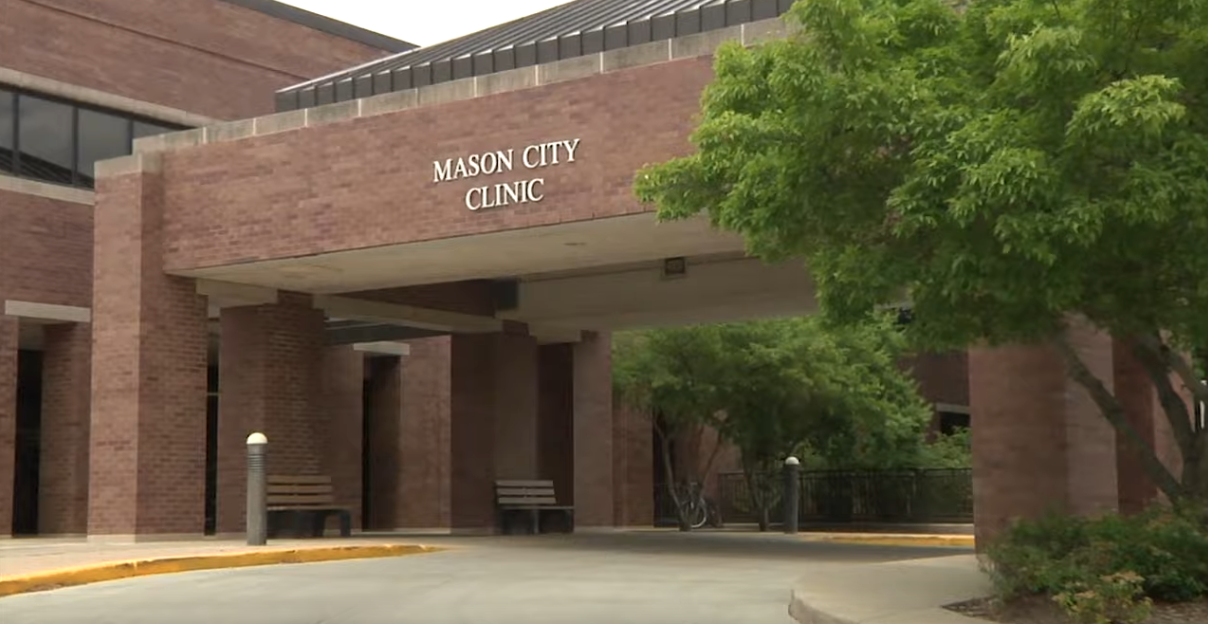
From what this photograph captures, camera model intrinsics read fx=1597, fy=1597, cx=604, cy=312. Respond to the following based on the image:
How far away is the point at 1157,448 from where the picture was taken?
18.2 metres

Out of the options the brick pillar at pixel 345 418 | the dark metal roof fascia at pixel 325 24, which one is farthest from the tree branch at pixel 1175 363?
the dark metal roof fascia at pixel 325 24

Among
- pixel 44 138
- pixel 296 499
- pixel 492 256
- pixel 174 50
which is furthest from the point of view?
pixel 174 50

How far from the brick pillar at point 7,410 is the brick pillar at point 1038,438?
1689cm

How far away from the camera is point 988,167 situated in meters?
9.71

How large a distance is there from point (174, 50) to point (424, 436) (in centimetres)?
950

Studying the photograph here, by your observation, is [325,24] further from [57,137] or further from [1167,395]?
[1167,395]

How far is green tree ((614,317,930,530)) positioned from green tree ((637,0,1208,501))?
64.5 ft

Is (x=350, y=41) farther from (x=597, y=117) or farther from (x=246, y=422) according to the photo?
(x=597, y=117)

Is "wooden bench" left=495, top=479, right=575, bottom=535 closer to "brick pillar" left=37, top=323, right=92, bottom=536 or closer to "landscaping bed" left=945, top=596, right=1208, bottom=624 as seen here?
"brick pillar" left=37, top=323, right=92, bottom=536

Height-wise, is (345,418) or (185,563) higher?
(345,418)

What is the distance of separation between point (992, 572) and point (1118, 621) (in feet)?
5.82

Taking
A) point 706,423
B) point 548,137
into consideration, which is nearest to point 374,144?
point 548,137

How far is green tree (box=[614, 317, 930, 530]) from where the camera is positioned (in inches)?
1276

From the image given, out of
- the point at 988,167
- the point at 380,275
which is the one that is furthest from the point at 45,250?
the point at 988,167
